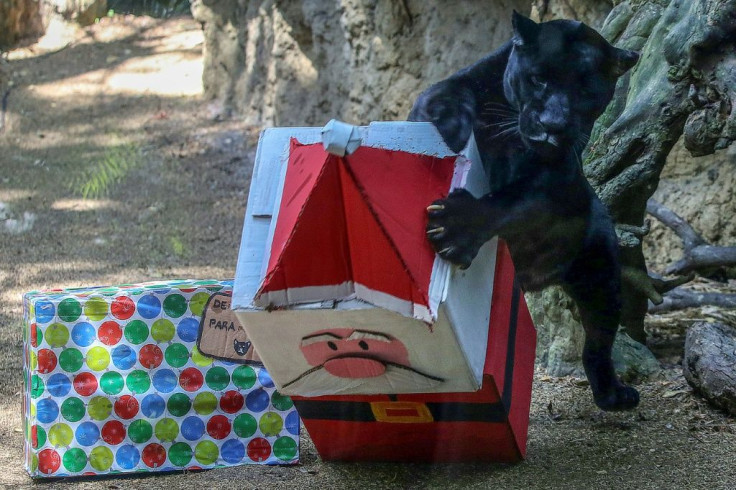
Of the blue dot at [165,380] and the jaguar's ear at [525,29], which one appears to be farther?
the blue dot at [165,380]

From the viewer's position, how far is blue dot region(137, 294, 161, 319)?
243cm

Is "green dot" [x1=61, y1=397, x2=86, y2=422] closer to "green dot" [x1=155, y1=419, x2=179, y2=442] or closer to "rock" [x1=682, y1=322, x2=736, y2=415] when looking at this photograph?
"green dot" [x1=155, y1=419, x2=179, y2=442]

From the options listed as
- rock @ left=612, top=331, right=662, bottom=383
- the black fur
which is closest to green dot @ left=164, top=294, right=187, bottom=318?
the black fur

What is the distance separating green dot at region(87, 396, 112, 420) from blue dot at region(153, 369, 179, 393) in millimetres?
132

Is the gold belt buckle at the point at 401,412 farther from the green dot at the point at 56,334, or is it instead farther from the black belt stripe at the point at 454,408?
the green dot at the point at 56,334

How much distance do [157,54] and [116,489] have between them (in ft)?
23.1

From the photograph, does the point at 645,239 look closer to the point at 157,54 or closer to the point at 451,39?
the point at 451,39

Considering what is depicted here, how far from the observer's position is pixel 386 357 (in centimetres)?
192

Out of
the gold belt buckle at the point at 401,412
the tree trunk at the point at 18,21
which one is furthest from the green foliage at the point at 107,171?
the gold belt buckle at the point at 401,412

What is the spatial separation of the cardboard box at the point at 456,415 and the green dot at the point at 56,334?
65 centimetres

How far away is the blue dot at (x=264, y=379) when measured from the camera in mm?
2477

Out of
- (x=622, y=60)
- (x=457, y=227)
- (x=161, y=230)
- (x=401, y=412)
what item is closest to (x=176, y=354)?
(x=401, y=412)

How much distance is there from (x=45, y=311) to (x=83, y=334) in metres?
0.11

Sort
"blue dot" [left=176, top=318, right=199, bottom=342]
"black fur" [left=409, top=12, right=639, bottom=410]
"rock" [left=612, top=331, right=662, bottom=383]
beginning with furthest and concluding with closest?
"rock" [left=612, top=331, right=662, bottom=383]
"blue dot" [left=176, top=318, right=199, bottom=342]
"black fur" [left=409, top=12, right=639, bottom=410]
